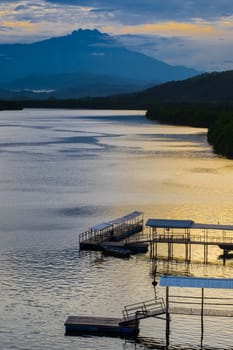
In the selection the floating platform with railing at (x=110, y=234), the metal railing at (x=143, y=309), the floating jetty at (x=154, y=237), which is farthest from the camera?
the floating platform with railing at (x=110, y=234)

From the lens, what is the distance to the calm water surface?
1467 inches

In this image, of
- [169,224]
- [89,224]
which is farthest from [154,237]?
[89,224]

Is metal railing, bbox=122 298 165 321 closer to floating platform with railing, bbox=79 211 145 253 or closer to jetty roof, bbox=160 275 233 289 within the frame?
jetty roof, bbox=160 275 233 289

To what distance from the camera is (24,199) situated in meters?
75.4

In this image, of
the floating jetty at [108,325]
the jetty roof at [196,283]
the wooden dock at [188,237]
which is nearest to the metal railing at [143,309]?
the floating jetty at [108,325]

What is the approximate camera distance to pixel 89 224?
6194cm

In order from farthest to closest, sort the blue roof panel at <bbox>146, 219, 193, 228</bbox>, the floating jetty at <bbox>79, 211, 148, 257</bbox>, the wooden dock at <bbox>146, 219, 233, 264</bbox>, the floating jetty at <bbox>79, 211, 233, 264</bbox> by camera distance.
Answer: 1. the floating jetty at <bbox>79, 211, 148, 257</bbox>
2. the blue roof panel at <bbox>146, 219, 193, 228</bbox>
3. the floating jetty at <bbox>79, 211, 233, 264</bbox>
4. the wooden dock at <bbox>146, 219, 233, 264</bbox>

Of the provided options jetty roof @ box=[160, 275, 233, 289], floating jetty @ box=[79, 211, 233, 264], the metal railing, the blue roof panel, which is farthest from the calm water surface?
jetty roof @ box=[160, 275, 233, 289]

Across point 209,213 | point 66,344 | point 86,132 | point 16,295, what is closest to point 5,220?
point 209,213

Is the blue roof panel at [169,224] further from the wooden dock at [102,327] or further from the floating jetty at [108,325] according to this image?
the wooden dock at [102,327]

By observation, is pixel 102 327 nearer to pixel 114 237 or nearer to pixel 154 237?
pixel 154 237

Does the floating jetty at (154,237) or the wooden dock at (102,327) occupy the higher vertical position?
the floating jetty at (154,237)

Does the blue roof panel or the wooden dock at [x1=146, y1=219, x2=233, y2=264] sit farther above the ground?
the blue roof panel

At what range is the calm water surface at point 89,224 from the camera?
122ft
